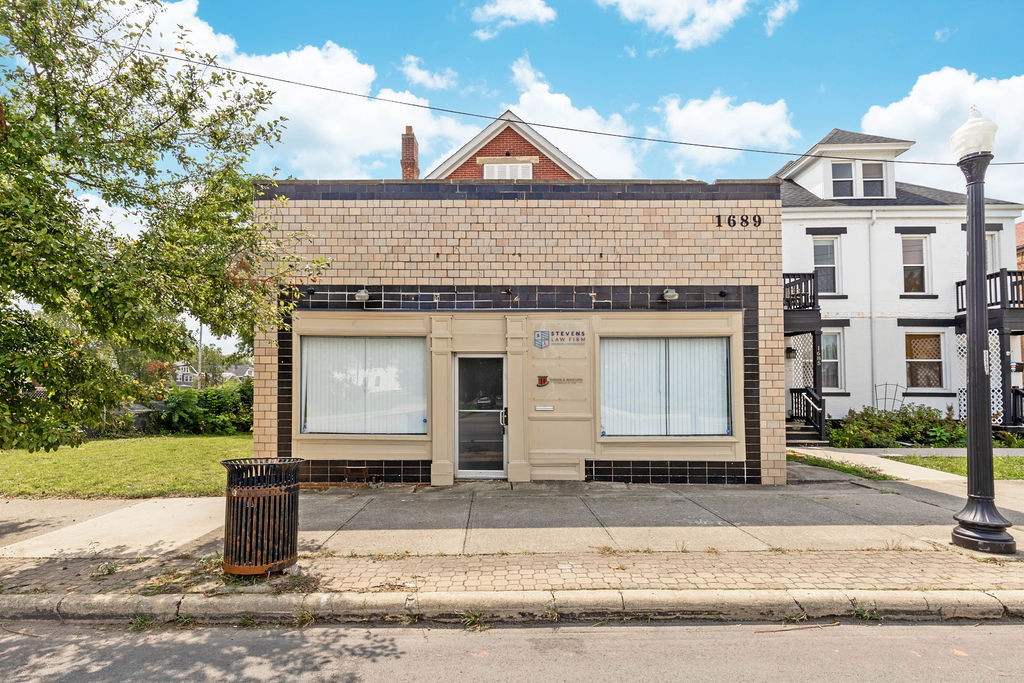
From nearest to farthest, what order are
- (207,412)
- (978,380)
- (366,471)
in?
(978,380) → (366,471) → (207,412)

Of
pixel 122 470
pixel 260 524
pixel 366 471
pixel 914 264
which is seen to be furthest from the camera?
pixel 914 264

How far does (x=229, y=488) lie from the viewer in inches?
213

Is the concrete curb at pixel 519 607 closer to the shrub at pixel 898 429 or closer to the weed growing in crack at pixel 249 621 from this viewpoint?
the weed growing in crack at pixel 249 621

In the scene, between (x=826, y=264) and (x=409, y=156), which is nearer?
(x=826, y=264)

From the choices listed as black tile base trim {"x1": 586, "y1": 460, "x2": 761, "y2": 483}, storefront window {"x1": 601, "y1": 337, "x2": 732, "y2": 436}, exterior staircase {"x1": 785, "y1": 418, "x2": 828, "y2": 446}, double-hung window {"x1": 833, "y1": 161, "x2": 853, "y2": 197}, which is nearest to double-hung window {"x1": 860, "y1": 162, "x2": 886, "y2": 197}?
double-hung window {"x1": 833, "y1": 161, "x2": 853, "y2": 197}

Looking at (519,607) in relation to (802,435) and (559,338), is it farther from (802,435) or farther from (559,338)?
(802,435)

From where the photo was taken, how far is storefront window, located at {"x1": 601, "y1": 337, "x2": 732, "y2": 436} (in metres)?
10.2

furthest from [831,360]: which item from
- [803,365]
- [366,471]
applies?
[366,471]

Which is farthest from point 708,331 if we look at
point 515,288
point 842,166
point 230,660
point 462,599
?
point 842,166

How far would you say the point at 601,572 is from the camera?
557cm

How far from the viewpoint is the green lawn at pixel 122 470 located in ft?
30.8

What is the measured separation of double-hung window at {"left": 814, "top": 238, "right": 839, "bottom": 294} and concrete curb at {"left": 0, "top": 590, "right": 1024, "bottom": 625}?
48.2ft

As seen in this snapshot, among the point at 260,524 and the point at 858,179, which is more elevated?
the point at 858,179

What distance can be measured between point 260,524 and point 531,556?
2.67 metres
